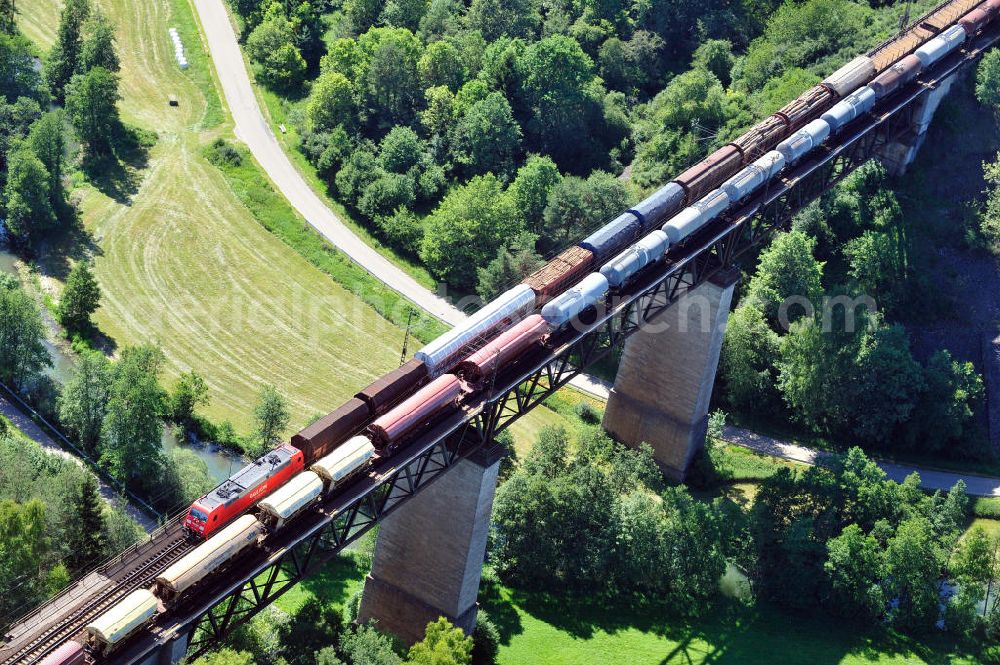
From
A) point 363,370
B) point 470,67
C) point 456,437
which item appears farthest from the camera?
point 470,67

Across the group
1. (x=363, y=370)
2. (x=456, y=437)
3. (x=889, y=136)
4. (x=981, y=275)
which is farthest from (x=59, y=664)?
(x=981, y=275)

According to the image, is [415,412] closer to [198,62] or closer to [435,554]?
[435,554]

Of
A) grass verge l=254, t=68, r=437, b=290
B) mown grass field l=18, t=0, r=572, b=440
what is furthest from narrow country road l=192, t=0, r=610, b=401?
mown grass field l=18, t=0, r=572, b=440

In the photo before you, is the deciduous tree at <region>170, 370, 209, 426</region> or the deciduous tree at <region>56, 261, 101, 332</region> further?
the deciduous tree at <region>56, 261, 101, 332</region>

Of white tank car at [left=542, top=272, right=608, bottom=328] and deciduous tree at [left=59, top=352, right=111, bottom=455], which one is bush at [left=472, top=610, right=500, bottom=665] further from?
deciduous tree at [left=59, top=352, right=111, bottom=455]

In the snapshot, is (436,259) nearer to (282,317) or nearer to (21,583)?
(282,317)

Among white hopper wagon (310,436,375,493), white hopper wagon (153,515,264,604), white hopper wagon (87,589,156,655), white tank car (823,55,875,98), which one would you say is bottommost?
white hopper wagon (87,589,156,655)
